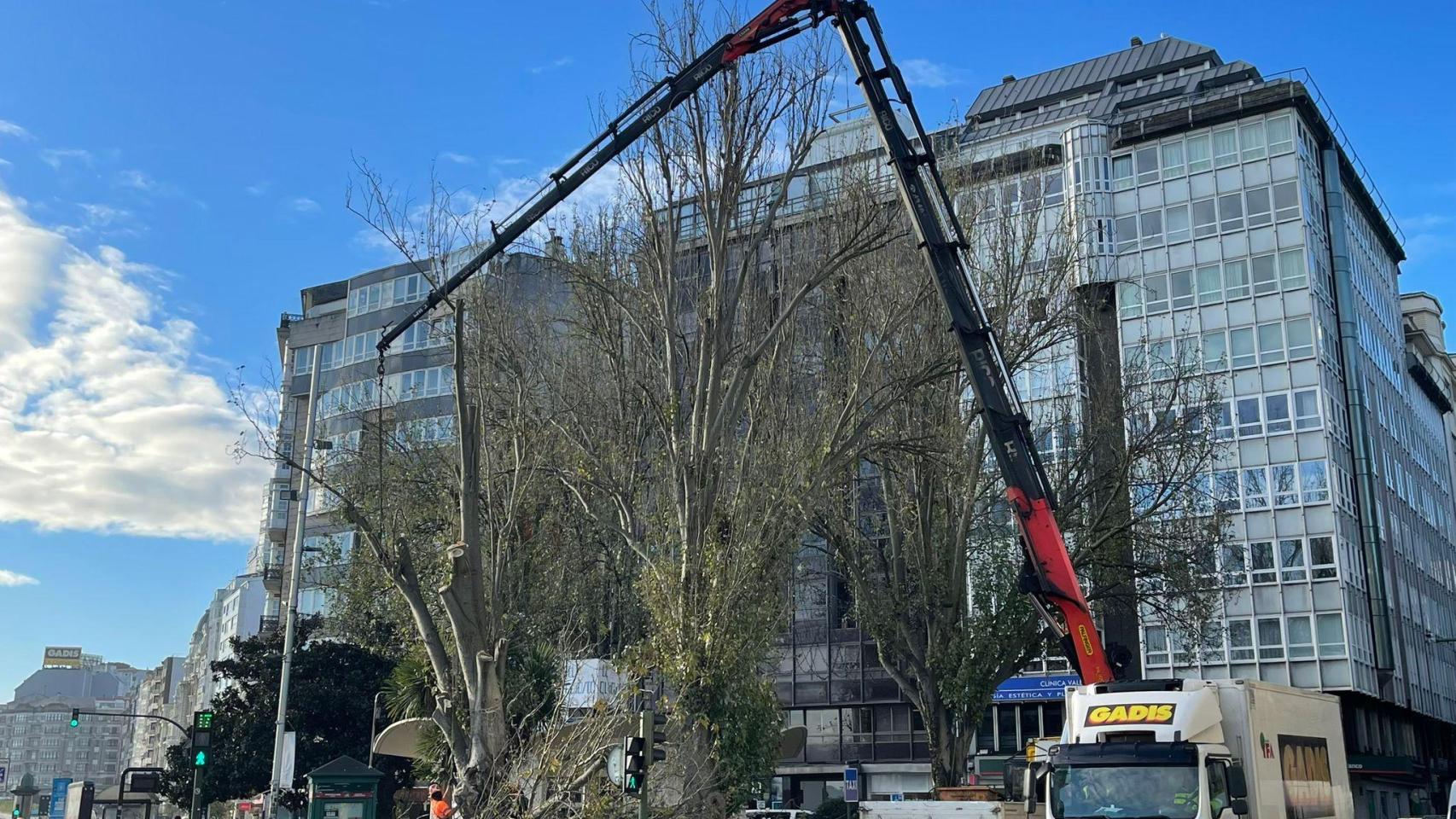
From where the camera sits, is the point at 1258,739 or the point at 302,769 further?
the point at 302,769

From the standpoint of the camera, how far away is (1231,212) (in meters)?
45.8

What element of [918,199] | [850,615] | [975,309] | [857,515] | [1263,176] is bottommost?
[850,615]

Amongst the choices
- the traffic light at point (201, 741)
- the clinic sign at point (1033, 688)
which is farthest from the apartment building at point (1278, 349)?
the traffic light at point (201, 741)

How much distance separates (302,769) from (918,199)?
2678 centimetres

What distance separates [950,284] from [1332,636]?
94.6ft

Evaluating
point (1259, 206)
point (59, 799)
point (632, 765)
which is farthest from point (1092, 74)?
point (59, 799)

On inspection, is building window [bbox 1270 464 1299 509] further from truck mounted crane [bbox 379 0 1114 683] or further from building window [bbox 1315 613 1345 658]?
truck mounted crane [bbox 379 0 1114 683]

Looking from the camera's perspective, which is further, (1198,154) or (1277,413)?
(1198,154)

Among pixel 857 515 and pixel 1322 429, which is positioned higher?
pixel 1322 429

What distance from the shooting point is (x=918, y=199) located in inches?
794

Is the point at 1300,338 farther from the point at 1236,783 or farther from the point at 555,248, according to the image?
the point at 1236,783

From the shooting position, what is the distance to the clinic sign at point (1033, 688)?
1745 inches

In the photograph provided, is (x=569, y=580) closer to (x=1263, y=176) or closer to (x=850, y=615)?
(x=850, y=615)

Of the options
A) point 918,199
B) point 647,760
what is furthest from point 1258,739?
point 918,199
